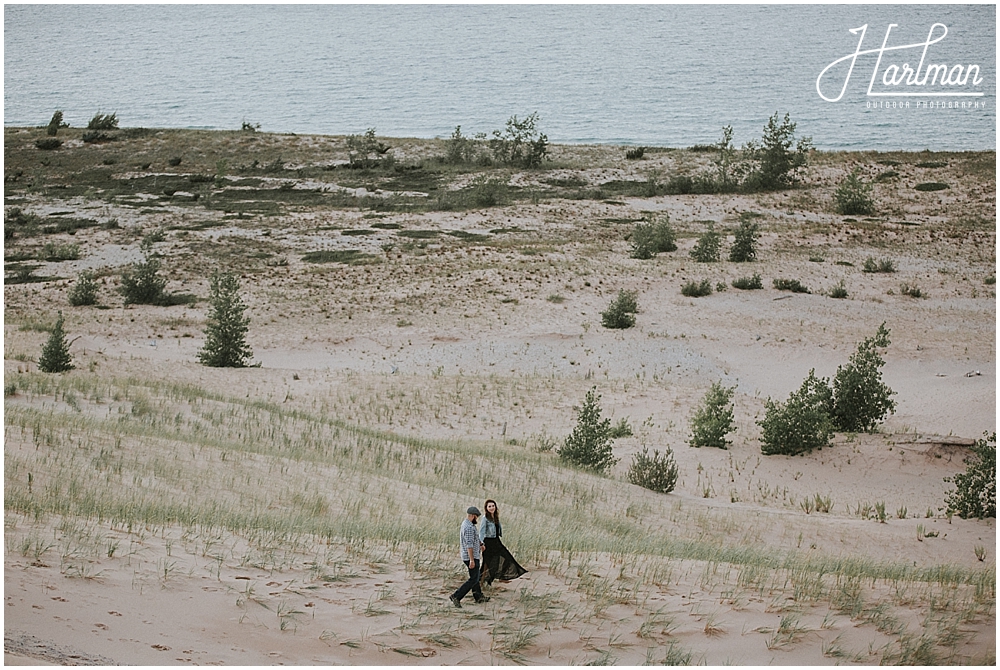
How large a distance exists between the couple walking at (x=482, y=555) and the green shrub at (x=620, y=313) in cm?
1632

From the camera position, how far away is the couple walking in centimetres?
738

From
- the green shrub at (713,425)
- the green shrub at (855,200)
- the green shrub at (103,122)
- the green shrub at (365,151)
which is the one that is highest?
the green shrub at (855,200)

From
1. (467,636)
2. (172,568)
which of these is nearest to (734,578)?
(467,636)

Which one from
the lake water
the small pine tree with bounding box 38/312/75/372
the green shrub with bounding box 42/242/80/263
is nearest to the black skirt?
the small pine tree with bounding box 38/312/75/372

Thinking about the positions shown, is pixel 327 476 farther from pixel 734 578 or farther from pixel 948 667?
pixel 948 667

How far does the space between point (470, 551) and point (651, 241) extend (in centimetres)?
2561

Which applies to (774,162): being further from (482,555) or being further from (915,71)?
(482,555)

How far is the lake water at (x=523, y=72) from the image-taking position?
51844mm

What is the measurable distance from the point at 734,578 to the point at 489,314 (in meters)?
16.5

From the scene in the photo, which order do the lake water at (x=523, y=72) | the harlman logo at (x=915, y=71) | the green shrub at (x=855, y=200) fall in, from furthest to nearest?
the lake water at (x=523, y=72) → the green shrub at (x=855, y=200) → the harlman logo at (x=915, y=71)

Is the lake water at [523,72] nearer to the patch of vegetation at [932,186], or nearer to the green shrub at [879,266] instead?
the patch of vegetation at [932,186]

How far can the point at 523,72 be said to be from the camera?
88188 millimetres

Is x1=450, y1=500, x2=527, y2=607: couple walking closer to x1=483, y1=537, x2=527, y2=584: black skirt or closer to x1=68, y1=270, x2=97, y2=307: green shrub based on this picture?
x1=483, y1=537, x2=527, y2=584: black skirt

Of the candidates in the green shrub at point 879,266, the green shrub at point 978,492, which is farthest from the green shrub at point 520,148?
the green shrub at point 978,492
